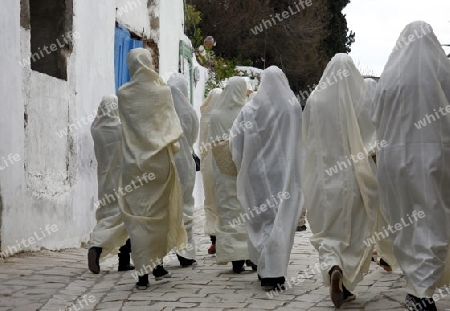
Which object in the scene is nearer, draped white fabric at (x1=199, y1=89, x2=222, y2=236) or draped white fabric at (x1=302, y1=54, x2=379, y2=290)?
draped white fabric at (x1=302, y1=54, x2=379, y2=290)

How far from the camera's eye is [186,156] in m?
7.92

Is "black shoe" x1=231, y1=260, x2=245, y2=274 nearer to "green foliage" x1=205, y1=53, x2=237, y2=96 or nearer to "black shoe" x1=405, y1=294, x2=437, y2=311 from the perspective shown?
"black shoe" x1=405, y1=294, x2=437, y2=311

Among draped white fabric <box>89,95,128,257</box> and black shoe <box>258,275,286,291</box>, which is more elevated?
draped white fabric <box>89,95,128,257</box>

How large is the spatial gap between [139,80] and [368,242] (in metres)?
2.34

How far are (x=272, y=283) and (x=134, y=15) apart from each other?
23.4ft

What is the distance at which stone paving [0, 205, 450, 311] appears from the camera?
5691 millimetres

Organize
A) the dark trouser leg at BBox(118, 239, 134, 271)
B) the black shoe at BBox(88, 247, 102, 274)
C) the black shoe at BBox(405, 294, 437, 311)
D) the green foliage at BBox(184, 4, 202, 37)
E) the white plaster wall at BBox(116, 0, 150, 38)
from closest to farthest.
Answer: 1. the black shoe at BBox(405, 294, 437, 311)
2. the black shoe at BBox(88, 247, 102, 274)
3. the dark trouser leg at BBox(118, 239, 134, 271)
4. the white plaster wall at BBox(116, 0, 150, 38)
5. the green foliage at BBox(184, 4, 202, 37)

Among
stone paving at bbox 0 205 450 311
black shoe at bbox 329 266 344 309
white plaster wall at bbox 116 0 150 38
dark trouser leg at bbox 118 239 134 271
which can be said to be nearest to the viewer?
black shoe at bbox 329 266 344 309

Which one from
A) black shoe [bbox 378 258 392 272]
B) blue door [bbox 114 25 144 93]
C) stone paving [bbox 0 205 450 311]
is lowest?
stone paving [bbox 0 205 450 311]

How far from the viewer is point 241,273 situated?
725 centimetres

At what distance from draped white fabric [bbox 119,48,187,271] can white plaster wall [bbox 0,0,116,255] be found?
70.3 inches

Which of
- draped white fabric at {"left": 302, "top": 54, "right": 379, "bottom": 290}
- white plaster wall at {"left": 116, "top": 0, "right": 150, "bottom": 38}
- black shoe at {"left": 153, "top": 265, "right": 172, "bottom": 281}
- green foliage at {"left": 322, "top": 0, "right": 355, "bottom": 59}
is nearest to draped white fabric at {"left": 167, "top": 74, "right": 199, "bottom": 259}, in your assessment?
black shoe at {"left": 153, "top": 265, "right": 172, "bottom": 281}

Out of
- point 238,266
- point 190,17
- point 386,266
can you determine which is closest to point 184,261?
point 238,266

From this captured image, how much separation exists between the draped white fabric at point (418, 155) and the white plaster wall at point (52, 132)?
408cm
